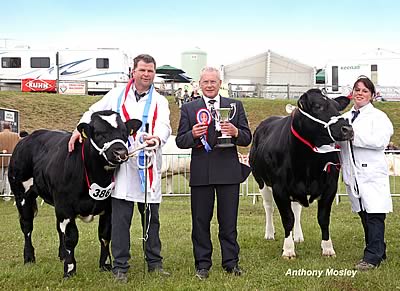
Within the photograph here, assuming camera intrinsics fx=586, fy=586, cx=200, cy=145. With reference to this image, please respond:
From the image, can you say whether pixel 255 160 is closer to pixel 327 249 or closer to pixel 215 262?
pixel 327 249

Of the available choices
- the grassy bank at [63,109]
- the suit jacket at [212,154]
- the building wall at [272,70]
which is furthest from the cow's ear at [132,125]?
the building wall at [272,70]

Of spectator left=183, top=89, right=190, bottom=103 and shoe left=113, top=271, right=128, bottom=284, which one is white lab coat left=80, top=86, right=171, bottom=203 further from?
spectator left=183, top=89, right=190, bottom=103

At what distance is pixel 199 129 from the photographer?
5832mm

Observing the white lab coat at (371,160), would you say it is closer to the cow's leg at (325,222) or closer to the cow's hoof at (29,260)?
the cow's leg at (325,222)

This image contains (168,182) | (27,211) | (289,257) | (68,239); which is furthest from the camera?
(168,182)

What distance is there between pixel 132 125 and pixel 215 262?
2.07m

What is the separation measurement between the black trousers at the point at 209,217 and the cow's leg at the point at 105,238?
0.97 m

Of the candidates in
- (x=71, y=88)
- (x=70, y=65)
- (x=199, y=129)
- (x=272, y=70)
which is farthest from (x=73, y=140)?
(x=272, y=70)

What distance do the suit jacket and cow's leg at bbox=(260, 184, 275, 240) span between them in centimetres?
272

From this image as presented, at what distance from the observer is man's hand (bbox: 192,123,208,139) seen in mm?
5836

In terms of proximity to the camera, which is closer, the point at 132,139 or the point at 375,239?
the point at 132,139

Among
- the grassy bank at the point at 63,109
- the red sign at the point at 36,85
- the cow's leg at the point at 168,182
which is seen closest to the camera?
the cow's leg at the point at 168,182

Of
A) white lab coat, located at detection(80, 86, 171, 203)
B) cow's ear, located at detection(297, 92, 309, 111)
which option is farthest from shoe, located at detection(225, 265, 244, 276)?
cow's ear, located at detection(297, 92, 309, 111)

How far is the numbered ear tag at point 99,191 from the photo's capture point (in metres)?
5.91
